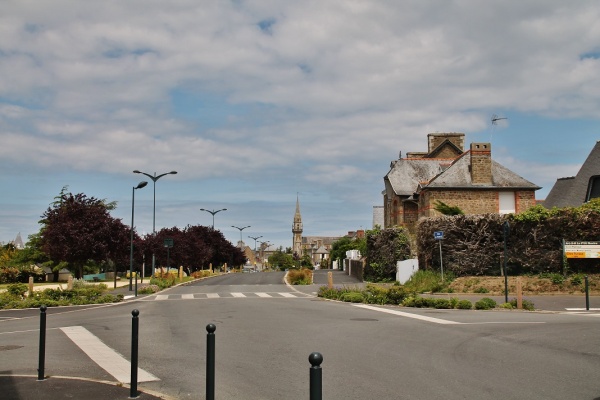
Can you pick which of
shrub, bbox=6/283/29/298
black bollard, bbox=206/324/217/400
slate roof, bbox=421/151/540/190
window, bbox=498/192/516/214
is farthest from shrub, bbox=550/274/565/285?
black bollard, bbox=206/324/217/400

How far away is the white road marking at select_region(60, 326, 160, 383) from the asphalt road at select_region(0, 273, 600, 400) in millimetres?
129

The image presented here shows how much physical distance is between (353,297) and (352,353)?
12695 mm

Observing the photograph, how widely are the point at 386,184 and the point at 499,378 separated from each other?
141 feet

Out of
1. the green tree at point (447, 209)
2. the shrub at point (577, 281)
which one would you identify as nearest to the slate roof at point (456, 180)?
the green tree at point (447, 209)

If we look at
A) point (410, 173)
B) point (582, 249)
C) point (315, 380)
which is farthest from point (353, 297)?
point (410, 173)

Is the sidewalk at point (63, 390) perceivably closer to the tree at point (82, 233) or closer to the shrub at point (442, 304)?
the shrub at point (442, 304)

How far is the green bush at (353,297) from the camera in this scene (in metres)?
22.5

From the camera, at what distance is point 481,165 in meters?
40.7

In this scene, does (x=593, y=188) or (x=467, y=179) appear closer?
(x=593, y=188)

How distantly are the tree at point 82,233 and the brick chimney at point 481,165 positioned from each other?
2359 cm

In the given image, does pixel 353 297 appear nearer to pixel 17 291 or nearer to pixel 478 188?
pixel 17 291

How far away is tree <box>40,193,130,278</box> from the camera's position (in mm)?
36469

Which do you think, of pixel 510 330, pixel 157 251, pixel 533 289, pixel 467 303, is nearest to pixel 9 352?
pixel 510 330

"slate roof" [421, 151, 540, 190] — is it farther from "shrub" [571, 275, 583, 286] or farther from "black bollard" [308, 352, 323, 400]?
"black bollard" [308, 352, 323, 400]
